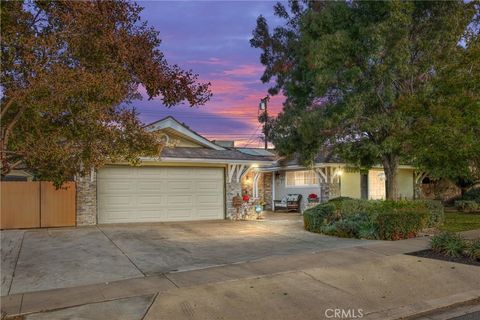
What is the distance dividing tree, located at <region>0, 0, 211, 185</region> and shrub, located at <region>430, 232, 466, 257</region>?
22.9ft

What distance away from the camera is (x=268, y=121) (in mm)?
18297

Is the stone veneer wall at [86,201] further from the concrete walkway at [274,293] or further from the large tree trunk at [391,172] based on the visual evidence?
the large tree trunk at [391,172]

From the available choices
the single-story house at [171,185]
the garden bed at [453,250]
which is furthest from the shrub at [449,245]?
the single-story house at [171,185]

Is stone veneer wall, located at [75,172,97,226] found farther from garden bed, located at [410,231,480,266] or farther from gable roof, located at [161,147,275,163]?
garden bed, located at [410,231,480,266]

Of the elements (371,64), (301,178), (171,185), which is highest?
(371,64)

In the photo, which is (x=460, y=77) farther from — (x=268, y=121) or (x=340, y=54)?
(x=268, y=121)

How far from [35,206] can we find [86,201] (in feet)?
5.60

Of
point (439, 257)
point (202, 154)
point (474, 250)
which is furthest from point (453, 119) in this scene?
point (202, 154)

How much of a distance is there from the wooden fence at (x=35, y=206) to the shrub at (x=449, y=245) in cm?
1174

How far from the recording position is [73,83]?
215 inches

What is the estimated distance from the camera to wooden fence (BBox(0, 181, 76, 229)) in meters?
14.7

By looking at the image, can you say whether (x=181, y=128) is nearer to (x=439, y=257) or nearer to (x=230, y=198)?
(x=230, y=198)

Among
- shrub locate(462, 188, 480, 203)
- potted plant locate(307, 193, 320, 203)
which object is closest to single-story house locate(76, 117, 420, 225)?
potted plant locate(307, 193, 320, 203)

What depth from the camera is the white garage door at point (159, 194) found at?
16.4 m
